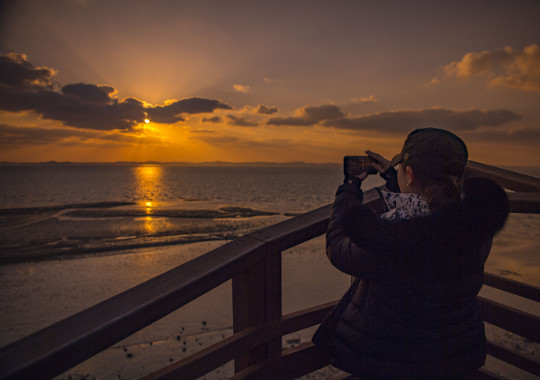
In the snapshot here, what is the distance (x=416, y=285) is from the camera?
1.14 metres

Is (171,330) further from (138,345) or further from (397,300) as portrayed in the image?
(397,300)

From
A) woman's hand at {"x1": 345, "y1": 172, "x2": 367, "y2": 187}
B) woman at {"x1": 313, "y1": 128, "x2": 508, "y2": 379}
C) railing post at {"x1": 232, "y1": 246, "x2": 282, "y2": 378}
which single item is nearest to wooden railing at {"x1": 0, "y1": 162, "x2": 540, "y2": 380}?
railing post at {"x1": 232, "y1": 246, "x2": 282, "y2": 378}

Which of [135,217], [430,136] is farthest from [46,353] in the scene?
[135,217]

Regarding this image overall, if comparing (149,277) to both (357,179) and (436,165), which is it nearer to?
(357,179)

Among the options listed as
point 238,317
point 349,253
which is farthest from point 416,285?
point 238,317

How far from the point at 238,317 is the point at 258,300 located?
0.15 metres

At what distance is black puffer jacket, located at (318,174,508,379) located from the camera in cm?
105

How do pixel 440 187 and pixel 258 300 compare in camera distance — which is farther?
pixel 258 300

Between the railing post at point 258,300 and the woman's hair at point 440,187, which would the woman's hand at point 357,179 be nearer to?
the woman's hair at point 440,187

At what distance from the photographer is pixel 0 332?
330 inches

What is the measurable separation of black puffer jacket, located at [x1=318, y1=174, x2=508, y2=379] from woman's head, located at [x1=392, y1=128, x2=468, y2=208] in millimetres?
94

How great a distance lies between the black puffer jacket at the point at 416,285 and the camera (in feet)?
3.44

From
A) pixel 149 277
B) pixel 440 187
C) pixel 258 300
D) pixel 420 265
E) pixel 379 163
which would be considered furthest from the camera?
pixel 149 277

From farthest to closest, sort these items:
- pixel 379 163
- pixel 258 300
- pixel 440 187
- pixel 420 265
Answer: pixel 379 163, pixel 258 300, pixel 440 187, pixel 420 265
